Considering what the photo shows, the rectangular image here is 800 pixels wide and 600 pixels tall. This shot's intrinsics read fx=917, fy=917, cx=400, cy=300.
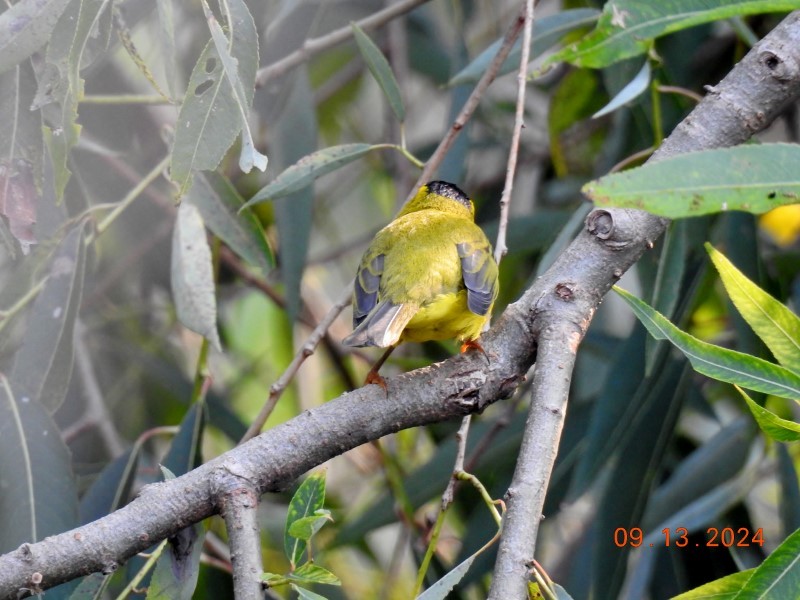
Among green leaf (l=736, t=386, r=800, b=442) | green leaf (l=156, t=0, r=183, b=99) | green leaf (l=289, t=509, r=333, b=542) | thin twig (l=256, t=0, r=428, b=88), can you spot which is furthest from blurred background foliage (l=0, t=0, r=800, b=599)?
green leaf (l=289, t=509, r=333, b=542)

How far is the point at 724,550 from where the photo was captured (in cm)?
293

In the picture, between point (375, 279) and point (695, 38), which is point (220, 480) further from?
point (695, 38)

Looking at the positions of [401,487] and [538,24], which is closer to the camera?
[538,24]

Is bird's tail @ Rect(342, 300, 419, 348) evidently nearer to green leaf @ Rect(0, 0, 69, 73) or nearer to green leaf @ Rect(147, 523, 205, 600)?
green leaf @ Rect(147, 523, 205, 600)

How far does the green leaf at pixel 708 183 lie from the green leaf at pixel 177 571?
96 cm

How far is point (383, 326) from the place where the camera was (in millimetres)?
1981

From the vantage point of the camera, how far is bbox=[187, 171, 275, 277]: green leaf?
241cm

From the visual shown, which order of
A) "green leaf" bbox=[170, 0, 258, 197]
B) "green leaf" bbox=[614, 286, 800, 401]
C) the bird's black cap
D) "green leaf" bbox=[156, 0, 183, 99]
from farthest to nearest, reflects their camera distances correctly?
the bird's black cap → "green leaf" bbox=[156, 0, 183, 99] → "green leaf" bbox=[170, 0, 258, 197] → "green leaf" bbox=[614, 286, 800, 401]

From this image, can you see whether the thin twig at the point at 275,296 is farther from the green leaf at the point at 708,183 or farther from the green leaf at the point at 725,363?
the green leaf at the point at 708,183

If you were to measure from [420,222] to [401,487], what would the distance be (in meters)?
1.09

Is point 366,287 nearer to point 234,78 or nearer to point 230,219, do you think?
point 230,219

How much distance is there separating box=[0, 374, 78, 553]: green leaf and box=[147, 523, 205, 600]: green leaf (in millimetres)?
503

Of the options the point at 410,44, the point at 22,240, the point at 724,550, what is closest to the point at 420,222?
the point at 22,240

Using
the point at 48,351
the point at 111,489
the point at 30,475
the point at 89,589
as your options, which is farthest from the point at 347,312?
the point at 89,589
